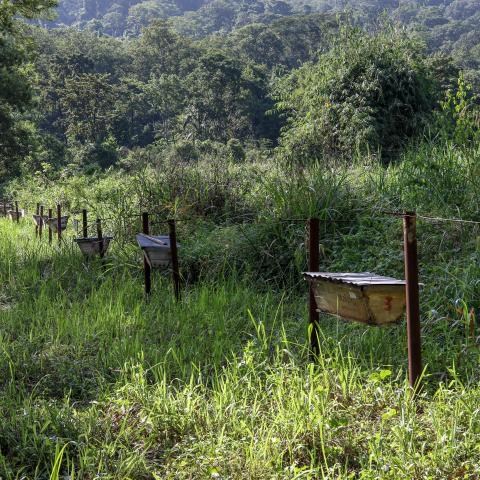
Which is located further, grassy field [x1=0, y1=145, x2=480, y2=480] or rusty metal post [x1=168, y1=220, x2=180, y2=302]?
rusty metal post [x1=168, y1=220, x2=180, y2=302]

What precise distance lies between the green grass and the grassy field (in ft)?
0.04

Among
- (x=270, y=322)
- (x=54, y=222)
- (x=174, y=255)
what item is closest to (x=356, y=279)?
(x=270, y=322)

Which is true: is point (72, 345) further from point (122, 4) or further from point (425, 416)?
point (122, 4)

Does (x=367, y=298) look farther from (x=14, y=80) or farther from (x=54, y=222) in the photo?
(x=14, y=80)

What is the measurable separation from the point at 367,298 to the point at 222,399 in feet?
3.07

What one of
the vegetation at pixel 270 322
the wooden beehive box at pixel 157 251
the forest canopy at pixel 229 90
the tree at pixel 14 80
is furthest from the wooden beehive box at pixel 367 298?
the tree at pixel 14 80

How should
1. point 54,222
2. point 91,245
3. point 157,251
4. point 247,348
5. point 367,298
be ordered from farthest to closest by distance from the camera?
point 54,222 → point 91,245 → point 157,251 → point 247,348 → point 367,298

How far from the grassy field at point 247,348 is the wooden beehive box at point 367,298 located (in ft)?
1.16

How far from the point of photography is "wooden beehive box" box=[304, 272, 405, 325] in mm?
3062

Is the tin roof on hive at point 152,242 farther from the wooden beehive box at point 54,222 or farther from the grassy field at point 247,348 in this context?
the wooden beehive box at point 54,222

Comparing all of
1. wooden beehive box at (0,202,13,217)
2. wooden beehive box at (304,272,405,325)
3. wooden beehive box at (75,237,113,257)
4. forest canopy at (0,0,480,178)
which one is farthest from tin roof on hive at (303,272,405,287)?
wooden beehive box at (0,202,13,217)

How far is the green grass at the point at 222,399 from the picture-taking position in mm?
2807

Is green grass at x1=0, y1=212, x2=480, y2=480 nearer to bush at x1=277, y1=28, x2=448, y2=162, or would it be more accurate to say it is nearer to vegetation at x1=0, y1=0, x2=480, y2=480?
vegetation at x1=0, y1=0, x2=480, y2=480

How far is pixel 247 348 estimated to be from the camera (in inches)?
142
